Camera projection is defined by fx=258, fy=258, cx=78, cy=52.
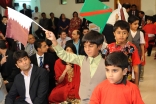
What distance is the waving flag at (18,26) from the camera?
219 centimetres

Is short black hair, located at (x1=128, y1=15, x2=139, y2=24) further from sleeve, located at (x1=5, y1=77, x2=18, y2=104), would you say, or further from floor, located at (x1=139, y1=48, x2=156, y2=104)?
sleeve, located at (x1=5, y1=77, x2=18, y2=104)

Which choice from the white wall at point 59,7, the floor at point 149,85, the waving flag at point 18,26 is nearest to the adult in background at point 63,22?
the white wall at point 59,7

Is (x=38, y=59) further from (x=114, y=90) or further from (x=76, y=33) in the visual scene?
(x=114, y=90)

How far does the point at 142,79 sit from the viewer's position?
14.0 ft

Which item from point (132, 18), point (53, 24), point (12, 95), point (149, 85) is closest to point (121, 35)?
point (132, 18)

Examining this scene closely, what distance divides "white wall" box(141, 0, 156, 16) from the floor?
2.96 m

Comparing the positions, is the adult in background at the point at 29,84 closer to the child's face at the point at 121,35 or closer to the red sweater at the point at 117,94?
the child's face at the point at 121,35

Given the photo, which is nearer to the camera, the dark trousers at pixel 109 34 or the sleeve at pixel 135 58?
the sleeve at pixel 135 58

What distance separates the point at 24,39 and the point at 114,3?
Result: 6.33 meters

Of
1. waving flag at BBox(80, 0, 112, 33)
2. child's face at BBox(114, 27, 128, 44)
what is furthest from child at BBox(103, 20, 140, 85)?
waving flag at BBox(80, 0, 112, 33)

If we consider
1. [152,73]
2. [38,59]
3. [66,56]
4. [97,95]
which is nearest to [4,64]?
[38,59]

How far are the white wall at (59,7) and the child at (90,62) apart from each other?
21.6 ft

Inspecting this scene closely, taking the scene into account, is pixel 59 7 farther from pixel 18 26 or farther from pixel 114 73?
pixel 114 73

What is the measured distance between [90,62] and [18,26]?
780mm
